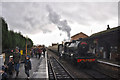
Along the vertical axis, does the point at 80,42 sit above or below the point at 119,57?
above

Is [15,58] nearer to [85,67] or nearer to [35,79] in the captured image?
[35,79]

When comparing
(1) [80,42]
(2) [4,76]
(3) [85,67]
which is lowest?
(3) [85,67]

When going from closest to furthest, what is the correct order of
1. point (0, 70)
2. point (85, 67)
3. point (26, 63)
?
point (0, 70) → point (26, 63) → point (85, 67)

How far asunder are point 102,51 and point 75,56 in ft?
30.4

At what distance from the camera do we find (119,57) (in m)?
14.1

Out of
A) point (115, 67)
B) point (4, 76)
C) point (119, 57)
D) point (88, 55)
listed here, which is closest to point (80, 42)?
point (88, 55)

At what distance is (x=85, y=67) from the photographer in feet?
40.6

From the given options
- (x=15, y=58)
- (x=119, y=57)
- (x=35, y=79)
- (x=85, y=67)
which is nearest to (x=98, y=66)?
(x=85, y=67)

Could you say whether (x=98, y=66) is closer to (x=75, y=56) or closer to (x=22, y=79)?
(x=75, y=56)

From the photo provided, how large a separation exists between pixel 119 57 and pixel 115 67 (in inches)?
175

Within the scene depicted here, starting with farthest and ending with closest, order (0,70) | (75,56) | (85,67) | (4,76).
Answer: (85,67) < (75,56) < (4,76) < (0,70)

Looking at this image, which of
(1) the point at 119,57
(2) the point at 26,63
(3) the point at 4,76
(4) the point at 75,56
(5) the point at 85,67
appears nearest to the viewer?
(3) the point at 4,76

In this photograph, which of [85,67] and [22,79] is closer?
[22,79]

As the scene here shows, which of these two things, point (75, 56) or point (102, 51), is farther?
point (102, 51)
